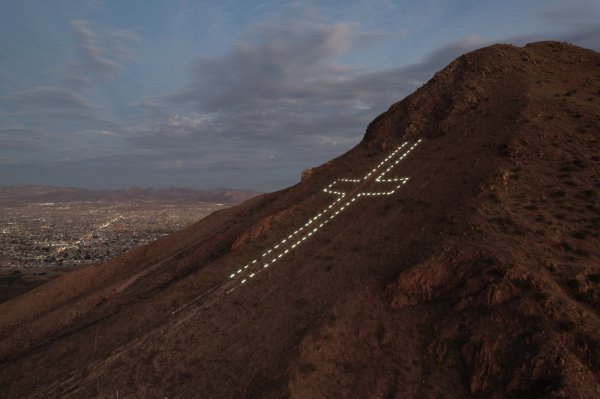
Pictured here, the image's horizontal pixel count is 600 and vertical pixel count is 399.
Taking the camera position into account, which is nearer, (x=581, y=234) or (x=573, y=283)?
(x=573, y=283)

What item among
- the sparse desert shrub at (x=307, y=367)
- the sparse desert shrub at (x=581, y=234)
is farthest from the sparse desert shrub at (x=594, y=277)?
the sparse desert shrub at (x=307, y=367)

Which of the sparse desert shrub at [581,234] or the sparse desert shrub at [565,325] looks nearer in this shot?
the sparse desert shrub at [565,325]

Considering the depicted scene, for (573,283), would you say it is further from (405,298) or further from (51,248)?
(51,248)

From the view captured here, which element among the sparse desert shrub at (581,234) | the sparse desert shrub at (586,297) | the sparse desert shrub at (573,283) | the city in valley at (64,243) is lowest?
the city in valley at (64,243)

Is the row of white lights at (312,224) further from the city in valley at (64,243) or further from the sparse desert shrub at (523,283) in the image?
the city in valley at (64,243)

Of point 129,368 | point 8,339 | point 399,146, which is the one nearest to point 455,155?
point 399,146

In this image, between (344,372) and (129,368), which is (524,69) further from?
(129,368)

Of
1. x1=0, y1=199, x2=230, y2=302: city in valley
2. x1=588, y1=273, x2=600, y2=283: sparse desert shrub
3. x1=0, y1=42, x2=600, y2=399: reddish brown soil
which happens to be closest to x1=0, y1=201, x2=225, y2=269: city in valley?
x1=0, y1=199, x2=230, y2=302: city in valley

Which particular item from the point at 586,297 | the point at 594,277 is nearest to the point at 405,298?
the point at 586,297
